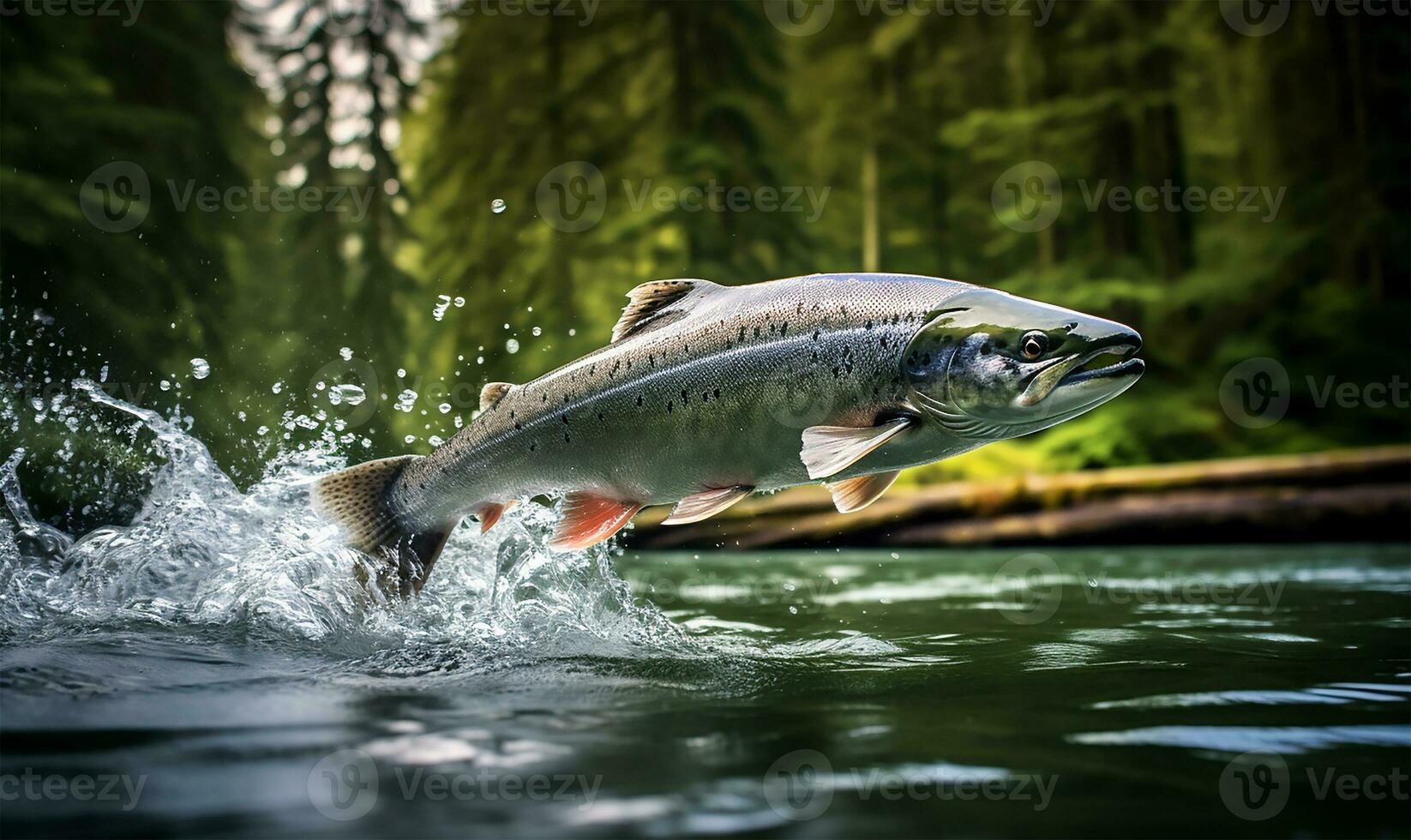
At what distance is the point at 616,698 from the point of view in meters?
3.29

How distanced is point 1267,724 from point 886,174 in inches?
712

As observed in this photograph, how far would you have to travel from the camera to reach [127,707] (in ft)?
10.3

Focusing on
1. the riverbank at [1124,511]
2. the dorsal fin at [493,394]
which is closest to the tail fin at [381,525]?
the dorsal fin at [493,394]

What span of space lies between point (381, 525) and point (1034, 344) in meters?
2.47

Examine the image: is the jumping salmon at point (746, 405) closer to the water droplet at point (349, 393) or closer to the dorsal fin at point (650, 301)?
the dorsal fin at point (650, 301)

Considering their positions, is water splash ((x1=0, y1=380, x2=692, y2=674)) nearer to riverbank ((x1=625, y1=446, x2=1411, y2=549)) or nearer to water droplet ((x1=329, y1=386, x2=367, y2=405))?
water droplet ((x1=329, y1=386, x2=367, y2=405))

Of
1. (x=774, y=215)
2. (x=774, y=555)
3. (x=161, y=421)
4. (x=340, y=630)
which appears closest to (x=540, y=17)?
(x=774, y=215)

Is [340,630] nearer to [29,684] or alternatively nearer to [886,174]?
[29,684]

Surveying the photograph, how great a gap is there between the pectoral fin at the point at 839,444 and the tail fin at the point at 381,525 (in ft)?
5.17

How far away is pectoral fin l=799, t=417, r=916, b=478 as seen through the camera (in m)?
3.57

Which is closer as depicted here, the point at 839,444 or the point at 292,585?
the point at 839,444

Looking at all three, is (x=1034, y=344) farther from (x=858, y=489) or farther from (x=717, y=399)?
(x=717, y=399)

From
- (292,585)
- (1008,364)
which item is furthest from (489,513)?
(1008,364)

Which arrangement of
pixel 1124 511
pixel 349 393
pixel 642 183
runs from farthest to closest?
pixel 642 183, pixel 1124 511, pixel 349 393
